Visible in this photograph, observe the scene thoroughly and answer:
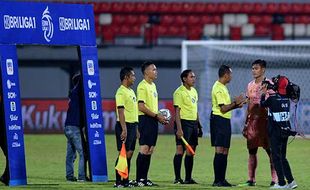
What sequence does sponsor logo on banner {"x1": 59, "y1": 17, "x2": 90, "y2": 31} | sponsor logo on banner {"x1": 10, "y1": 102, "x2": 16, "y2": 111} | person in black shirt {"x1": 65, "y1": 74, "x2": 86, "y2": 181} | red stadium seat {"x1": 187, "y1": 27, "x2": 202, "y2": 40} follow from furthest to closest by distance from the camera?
red stadium seat {"x1": 187, "y1": 27, "x2": 202, "y2": 40} → person in black shirt {"x1": 65, "y1": 74, "x2": 86, "y2": 181} → sponsor logo on banner {"x1": 59, "y1": 17, "x2": 90, "y2": 31} → sponsor logo on banner {"x1": 10, "y1": 102, "x2": 16, "y2": 111}

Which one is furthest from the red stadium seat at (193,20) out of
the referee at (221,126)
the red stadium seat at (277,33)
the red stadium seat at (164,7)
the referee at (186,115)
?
the referee at (221,126)

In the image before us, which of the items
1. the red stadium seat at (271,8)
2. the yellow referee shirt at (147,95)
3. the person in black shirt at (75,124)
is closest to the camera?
the yellow referee shirt at (147,95)

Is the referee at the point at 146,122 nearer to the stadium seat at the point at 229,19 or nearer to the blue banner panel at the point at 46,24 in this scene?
the blue banner panel at the point at 46,24

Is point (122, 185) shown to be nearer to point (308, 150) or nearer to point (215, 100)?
point (215, 100)

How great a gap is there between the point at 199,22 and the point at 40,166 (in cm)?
1997

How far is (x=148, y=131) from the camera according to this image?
18422mm

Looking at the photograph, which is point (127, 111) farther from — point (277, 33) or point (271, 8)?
point (271, 8)

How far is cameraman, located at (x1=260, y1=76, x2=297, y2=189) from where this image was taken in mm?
17703

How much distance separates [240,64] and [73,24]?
16969 millimetres

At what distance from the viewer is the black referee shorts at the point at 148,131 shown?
18406mm

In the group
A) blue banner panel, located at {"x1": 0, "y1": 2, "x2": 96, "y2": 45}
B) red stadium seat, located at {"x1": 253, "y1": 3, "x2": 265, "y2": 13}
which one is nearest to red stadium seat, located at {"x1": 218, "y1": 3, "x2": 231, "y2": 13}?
red stadium seat, located at {"x1": 253, "y1": 3, "x2": 265, "y2": 13}

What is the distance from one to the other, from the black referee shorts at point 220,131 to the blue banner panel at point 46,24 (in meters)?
2.81

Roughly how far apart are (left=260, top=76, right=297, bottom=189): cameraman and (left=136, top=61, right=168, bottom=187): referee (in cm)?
190

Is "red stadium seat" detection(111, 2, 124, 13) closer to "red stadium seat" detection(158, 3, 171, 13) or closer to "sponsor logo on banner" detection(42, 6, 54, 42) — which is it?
"red stadium seat" detection(158, 3, 171, 13)
